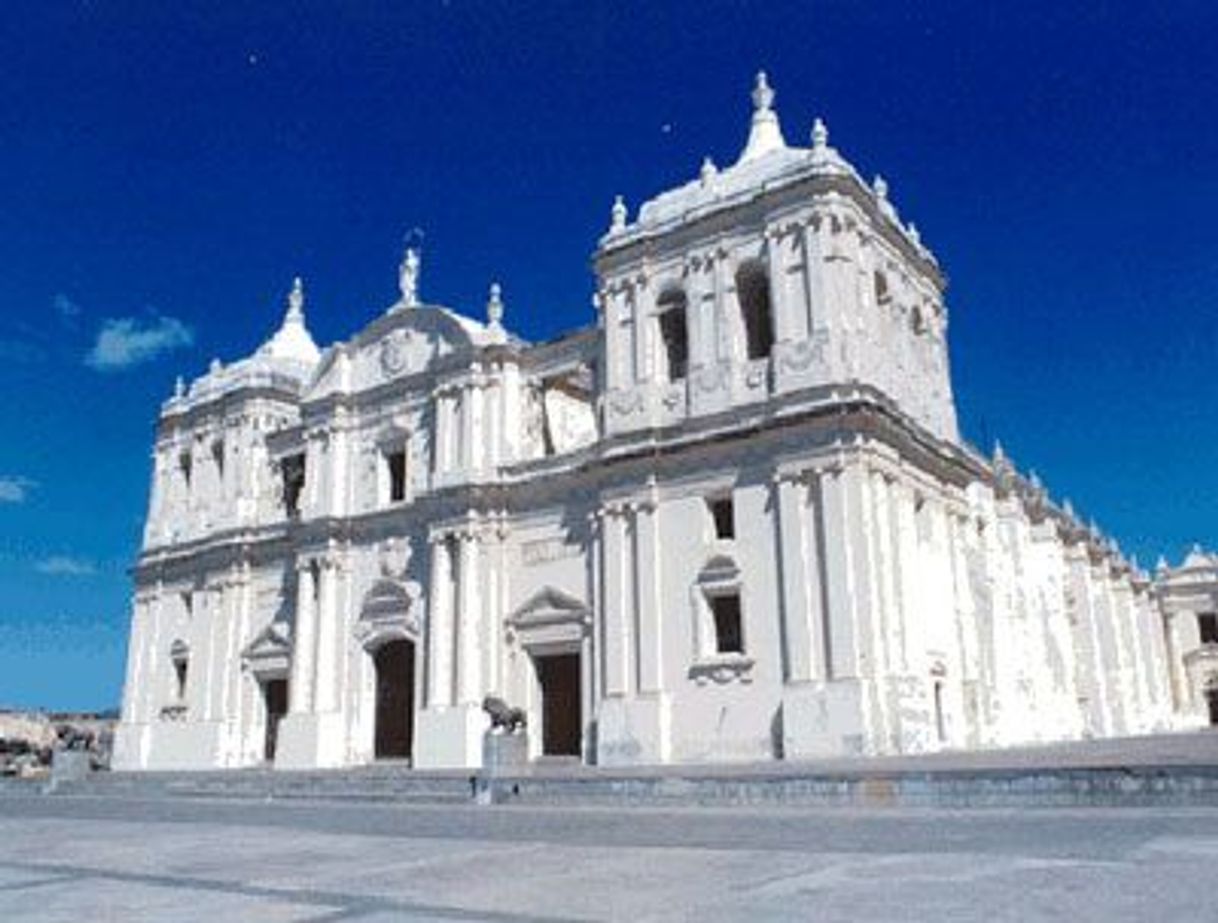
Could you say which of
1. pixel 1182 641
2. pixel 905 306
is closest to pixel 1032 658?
pixel 905 306

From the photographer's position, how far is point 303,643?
3058cm

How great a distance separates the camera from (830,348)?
23.3m

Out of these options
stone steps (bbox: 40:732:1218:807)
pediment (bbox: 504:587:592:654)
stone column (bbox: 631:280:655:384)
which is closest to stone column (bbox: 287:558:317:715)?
pediment (bbox: 504:587:592:654)

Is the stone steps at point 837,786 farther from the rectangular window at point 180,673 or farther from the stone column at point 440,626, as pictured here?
the rectangular window at point 180,673

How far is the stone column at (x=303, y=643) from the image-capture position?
30.3 metres

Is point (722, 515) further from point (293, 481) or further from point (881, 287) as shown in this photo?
point (293, 481)

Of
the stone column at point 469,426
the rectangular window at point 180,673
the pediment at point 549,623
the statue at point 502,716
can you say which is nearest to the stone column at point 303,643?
the rectangular window at point 180,673

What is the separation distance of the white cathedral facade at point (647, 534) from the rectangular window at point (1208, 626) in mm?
22134

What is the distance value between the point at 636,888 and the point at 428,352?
2566 centimetres

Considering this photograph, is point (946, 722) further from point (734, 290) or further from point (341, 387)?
point (341, 387)

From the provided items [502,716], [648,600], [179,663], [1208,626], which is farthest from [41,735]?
[1208,626]

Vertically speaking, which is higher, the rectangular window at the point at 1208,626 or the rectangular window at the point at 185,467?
the rectangular window at the point at 185,467

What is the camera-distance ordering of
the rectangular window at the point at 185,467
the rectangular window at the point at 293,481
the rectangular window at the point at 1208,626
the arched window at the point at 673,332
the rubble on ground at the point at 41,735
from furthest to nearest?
1. the rectangular window at the point at 1208,626
2. the rubble on ground at the point at 41,735
3. the rectangular window at the point at 185,467
4. the rectangular window at the point at 293,481
5. the arched window at the point at 673,332

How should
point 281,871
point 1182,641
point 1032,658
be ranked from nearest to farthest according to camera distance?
point 281,871 < point 1032,658 < point 1182,641
